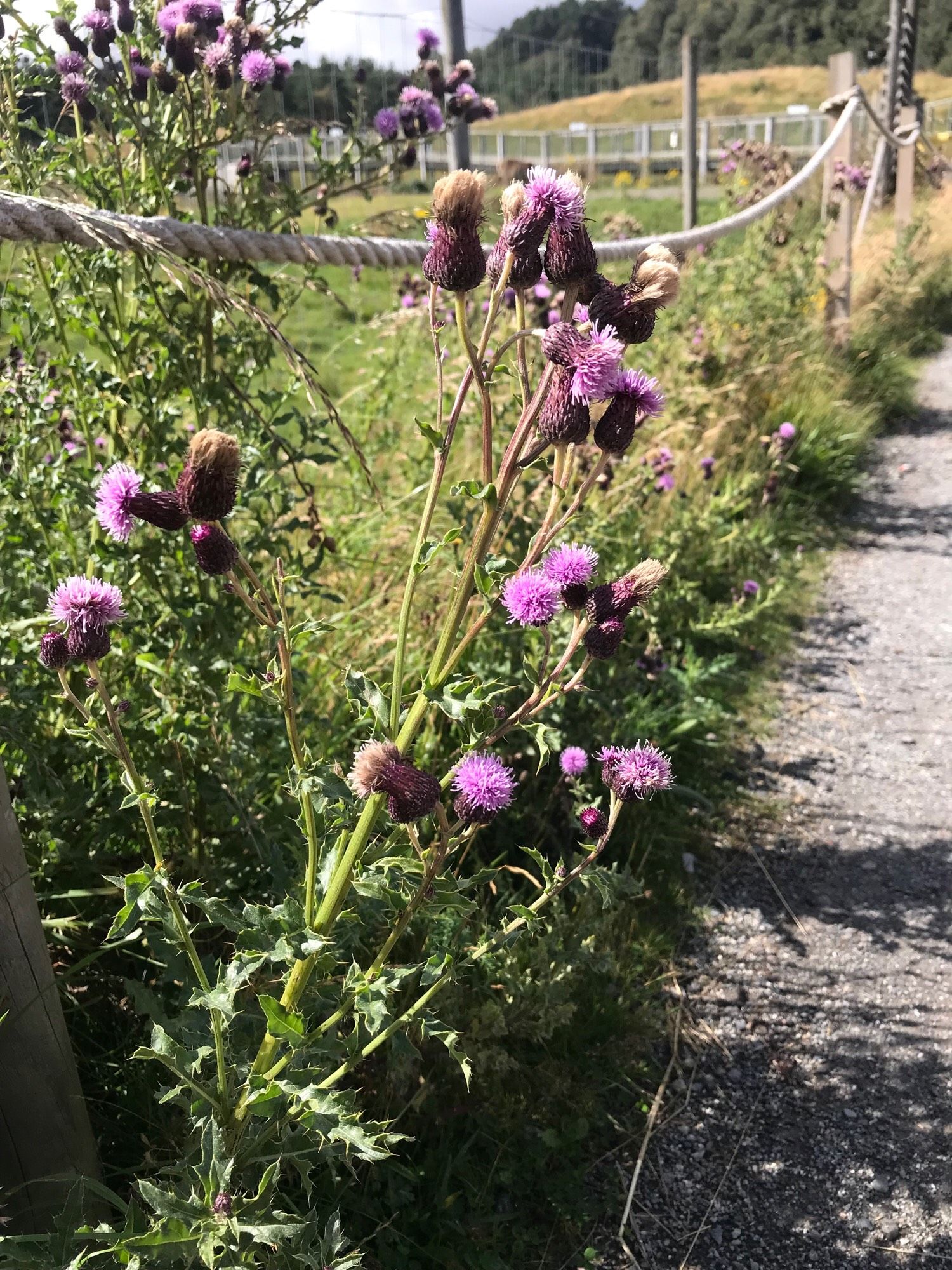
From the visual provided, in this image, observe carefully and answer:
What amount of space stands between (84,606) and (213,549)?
0.61 feet

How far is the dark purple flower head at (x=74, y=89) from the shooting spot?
2156 millimetres

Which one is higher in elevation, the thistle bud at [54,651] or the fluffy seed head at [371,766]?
the thistle bud at [54,651]

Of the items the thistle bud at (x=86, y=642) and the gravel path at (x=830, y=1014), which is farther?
the gravel path at (x=830, y=1014)

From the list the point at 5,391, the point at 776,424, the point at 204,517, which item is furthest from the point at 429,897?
the point at 776,424

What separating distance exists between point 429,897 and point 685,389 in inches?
127

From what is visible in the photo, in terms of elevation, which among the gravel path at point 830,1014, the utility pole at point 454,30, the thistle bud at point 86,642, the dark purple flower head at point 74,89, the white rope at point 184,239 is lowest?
the gravel path at point 830,1014

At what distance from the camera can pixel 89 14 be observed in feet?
7.34

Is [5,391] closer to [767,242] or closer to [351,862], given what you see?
[351,862]

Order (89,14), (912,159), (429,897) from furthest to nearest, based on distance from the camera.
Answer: (912,159), (89,14), (429,897)

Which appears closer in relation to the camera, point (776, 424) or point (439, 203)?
point (439, 203)

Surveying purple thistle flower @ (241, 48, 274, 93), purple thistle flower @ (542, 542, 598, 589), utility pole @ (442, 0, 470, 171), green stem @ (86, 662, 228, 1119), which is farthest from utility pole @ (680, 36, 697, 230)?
green stem @ (86, 662, 228, 1119)

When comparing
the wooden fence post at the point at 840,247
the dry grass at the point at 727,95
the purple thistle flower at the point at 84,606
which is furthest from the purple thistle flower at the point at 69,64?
the dry grass at the point at 727,95

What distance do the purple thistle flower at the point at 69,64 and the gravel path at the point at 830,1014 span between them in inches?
93.0

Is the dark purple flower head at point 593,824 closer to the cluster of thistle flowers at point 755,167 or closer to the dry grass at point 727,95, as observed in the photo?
the cluster of thistle flowers at point 755,167
